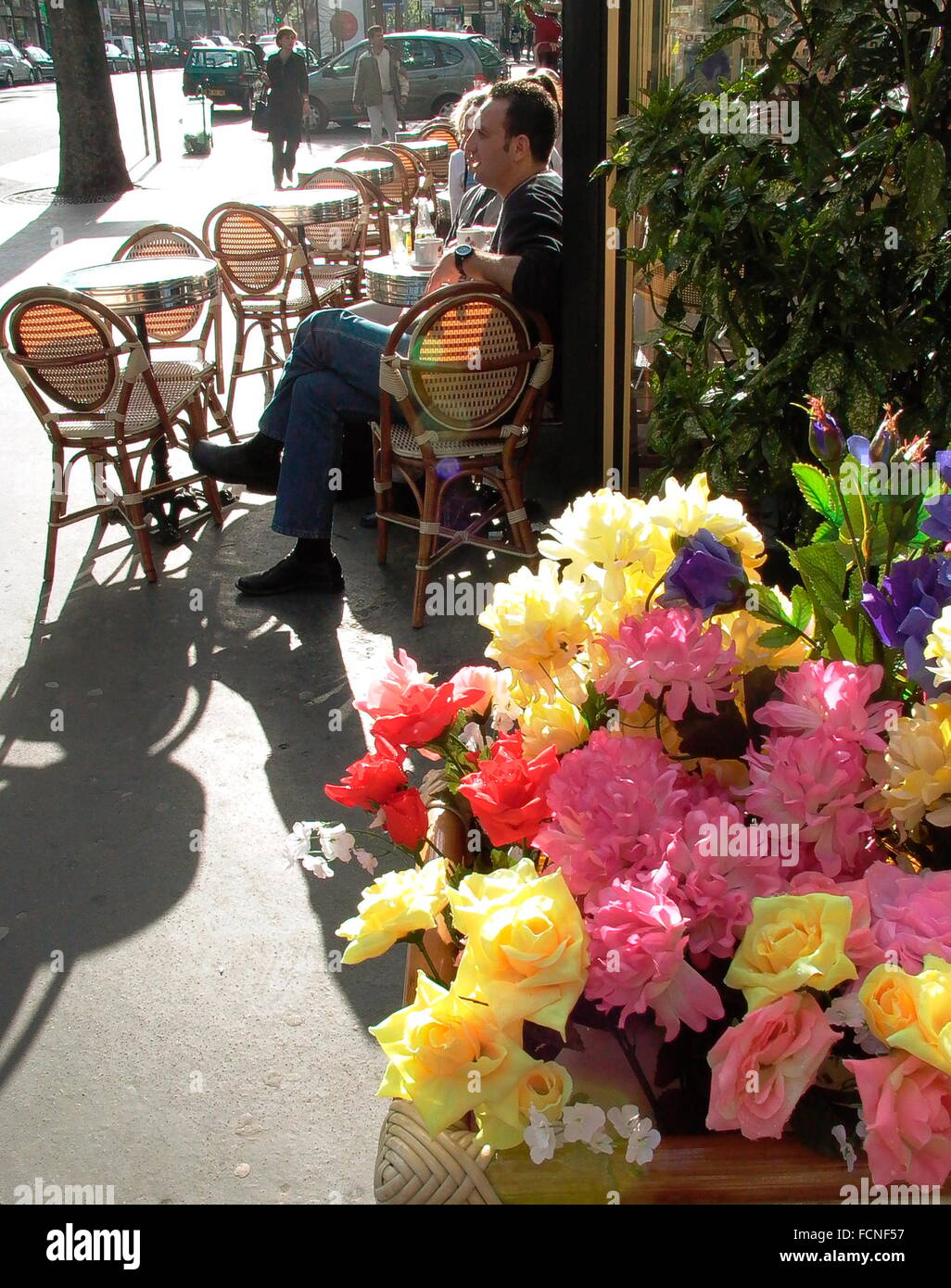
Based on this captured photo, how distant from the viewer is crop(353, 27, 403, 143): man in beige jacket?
Answer: 1706 cm

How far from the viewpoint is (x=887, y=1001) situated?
83 cm

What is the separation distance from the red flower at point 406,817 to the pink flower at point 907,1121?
453 mm

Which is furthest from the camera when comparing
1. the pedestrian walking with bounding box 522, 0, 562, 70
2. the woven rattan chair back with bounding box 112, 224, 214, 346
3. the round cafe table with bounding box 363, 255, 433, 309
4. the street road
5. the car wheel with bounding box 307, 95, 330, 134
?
the car wheel with bounding box 307, 95, 330, 134

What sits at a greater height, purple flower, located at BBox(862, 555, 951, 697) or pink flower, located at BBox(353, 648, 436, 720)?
purple flower, located at BBox(862, 555, 951, 697)

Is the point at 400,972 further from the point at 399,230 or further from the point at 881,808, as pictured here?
the point at 399,230

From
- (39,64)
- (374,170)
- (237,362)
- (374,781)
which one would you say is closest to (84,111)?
(374,170)

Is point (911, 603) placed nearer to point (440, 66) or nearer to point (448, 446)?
point (448, 446)

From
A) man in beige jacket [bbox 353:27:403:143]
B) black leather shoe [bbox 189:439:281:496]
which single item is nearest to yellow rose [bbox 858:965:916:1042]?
black leather shoe [bbox 189:439:281:496]

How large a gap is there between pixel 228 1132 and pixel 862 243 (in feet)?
7.27

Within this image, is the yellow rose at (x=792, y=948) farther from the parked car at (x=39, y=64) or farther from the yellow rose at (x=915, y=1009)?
the parked car at (x=39, y=64)

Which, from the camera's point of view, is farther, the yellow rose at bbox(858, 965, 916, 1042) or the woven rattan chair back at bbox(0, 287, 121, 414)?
the woven rattan chair back at bbox(0, 287, 121, 414)

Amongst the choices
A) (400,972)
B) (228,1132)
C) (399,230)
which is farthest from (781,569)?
(399,230)

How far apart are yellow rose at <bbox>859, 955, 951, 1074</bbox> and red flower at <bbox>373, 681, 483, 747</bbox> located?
1.50 feet

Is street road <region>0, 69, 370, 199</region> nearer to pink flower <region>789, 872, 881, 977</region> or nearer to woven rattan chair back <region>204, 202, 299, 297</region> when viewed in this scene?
woven rattan chair back <region>204, 202, 299, 297</region>
